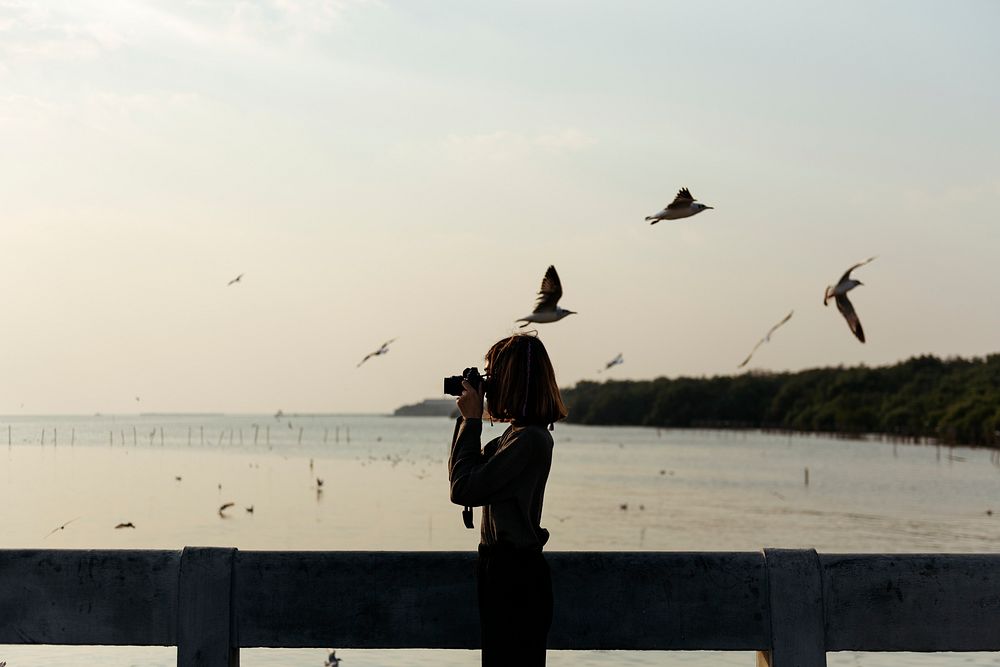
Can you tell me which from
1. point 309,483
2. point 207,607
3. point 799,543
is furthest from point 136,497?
point 207,607

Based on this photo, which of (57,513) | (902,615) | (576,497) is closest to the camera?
(902,615)

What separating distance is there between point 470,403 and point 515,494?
422mm

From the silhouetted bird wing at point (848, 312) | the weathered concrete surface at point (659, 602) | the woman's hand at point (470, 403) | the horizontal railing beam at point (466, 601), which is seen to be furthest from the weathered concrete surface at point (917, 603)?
the silhouetted bird wing at point (848, 312)

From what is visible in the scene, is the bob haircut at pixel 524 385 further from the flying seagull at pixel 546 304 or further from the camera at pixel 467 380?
the flying seagull at pixel 546 304

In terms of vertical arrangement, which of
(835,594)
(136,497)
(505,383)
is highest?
(505,383)

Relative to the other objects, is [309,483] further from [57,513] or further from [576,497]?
[57,513]

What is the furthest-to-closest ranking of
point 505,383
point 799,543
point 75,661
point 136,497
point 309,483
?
point 309,483 < point 136,497 < point 799,543 < point 75,661 < point 505,383

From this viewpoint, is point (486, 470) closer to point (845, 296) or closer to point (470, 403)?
point (470, 403)

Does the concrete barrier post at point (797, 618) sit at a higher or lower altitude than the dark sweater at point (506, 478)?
lower

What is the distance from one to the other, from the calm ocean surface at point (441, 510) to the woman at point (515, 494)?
1101 cm

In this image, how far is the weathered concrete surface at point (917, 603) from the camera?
6.00m

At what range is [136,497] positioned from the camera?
6025cm

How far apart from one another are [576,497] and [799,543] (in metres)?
22.9

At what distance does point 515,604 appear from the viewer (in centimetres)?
531
